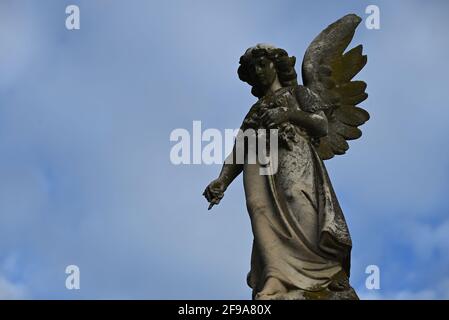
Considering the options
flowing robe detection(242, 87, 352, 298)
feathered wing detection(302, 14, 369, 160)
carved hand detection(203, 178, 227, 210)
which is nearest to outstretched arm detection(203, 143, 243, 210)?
carved hand detection(203, 178, 227, 210)

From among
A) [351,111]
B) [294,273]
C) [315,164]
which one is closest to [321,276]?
[294,273]

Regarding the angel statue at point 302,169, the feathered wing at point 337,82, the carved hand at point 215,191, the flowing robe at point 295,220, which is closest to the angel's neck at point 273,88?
the angel statue at point 302,169

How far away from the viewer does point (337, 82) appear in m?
18.5

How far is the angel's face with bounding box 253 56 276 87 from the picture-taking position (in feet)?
58.1

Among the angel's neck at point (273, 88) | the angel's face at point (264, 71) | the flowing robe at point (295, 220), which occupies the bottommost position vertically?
the flowing robe at point (295, 220)

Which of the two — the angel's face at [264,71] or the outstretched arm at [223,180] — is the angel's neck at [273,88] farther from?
the outstretched arm at [223,180]

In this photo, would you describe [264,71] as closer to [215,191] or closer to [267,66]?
[267,66]

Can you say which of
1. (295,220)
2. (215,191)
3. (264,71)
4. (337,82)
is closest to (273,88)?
(264,71)

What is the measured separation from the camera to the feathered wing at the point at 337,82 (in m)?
18.2

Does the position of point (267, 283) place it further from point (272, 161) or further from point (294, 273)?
point (272, 161)

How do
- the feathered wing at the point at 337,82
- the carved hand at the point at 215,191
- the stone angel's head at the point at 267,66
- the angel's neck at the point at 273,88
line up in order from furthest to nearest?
the feathered wing at the point at 337,82 < the angel's neck at the point at 273,88 < the stone angel's head at the point at 267,66 < the carved hand at the point at 215,191

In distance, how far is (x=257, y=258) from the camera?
16891 millimetres

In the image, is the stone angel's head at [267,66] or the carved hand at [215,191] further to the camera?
the stone angel's head at [267,66]

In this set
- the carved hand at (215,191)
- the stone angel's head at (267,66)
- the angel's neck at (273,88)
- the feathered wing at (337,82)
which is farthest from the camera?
the feathered wing at (337,82)
